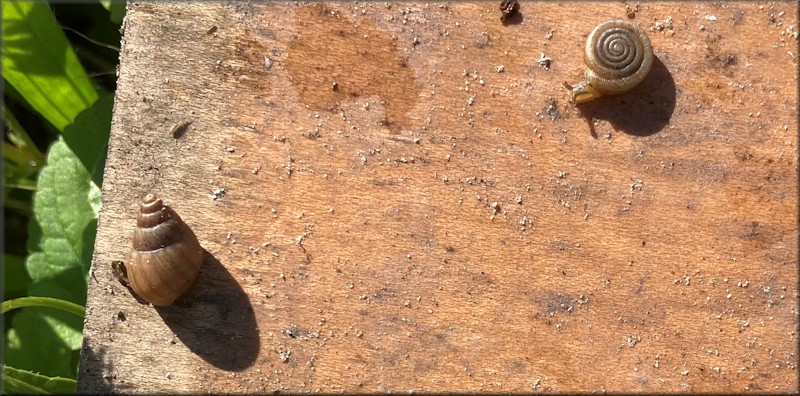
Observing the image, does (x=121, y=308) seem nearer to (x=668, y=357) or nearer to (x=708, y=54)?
(x=668, y=357)

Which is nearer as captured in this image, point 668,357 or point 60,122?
point 668,357

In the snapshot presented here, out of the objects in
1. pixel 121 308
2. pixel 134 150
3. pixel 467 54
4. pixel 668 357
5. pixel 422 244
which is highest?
pixel 134 150

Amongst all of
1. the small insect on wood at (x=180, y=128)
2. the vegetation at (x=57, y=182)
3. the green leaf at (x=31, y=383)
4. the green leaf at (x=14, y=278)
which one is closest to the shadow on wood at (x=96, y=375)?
the green leaf at (x=31, y=383)

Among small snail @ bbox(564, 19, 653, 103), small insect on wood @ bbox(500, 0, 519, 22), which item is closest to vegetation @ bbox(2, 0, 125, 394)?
small insect on wood @ bbox(500, 0, 519, 22)

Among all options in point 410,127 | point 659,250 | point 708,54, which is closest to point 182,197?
point 410,127

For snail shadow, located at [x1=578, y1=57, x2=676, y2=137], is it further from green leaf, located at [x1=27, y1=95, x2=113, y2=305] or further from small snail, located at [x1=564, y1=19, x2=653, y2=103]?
green leaf, located at [x1=27, y1=95, x2=113, y2=305]

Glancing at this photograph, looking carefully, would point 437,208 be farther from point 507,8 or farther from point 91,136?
point 91,136

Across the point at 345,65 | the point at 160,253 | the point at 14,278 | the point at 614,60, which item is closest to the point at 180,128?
the point at 160,253
